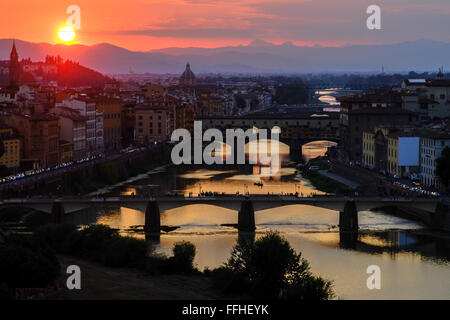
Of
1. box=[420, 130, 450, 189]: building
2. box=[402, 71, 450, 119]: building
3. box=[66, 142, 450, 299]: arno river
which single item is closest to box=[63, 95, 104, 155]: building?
box=[66, 142, 450, 299]: arno river

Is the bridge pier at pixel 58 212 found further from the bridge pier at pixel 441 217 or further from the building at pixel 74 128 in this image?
the building at pixel 74 128

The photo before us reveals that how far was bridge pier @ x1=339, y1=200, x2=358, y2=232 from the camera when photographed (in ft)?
94.7

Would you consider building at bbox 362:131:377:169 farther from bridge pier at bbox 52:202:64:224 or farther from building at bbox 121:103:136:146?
building at bbox 121:103:136:146

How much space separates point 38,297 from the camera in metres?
19.7

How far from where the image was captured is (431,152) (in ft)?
115

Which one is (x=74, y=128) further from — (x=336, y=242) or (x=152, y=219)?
(x=336, y=242)

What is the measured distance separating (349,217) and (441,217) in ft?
7.55

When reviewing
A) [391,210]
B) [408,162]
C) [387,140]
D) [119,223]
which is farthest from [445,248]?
[387,140]

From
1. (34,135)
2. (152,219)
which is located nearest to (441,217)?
(152,219)

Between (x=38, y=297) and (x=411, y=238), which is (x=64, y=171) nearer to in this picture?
(x=411, y=238)

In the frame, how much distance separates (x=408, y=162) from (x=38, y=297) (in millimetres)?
19448

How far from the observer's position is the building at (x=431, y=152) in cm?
3434

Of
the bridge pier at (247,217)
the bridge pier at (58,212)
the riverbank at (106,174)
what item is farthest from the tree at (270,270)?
the riverbank at (106,174)

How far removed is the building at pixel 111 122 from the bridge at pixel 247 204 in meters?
23.6
